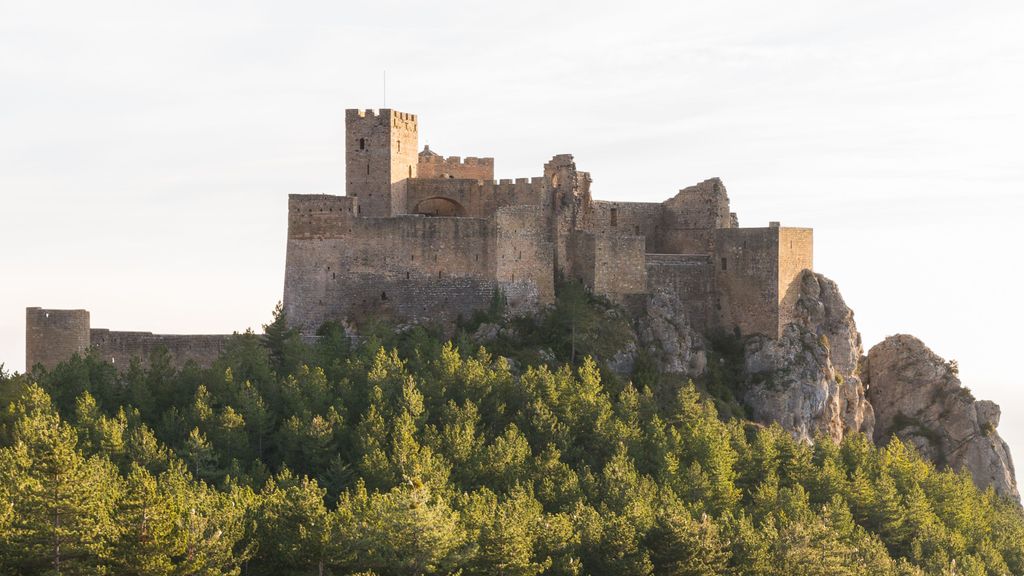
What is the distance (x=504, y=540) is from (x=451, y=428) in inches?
459

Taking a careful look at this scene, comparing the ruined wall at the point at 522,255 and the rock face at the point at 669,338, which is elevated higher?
the ruined wall at the point at 522,255

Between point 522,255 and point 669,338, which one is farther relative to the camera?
point 669,338

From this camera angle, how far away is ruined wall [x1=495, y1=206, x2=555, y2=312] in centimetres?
8069

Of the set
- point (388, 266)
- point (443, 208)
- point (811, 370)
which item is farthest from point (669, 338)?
point (388, 266)

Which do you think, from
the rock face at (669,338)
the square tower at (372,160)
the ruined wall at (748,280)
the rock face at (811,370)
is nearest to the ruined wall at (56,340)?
the square tower at (372,160)

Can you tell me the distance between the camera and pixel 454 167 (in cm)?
8688

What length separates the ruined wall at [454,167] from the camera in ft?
282

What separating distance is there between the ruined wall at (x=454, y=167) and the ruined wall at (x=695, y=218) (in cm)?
916

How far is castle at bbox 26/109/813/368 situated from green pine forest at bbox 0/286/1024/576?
4.61 feet

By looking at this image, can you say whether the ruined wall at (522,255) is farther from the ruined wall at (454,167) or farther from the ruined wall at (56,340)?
the ruined wall at (56,340)

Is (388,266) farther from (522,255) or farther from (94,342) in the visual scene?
(94,342)

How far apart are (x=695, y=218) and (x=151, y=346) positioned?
26975mm

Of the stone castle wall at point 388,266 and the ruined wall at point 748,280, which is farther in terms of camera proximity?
the ruined wall at point 748,280

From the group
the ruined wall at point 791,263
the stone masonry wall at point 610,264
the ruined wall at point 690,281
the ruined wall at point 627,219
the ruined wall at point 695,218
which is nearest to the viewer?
the stone masonry wall at point 610,264
